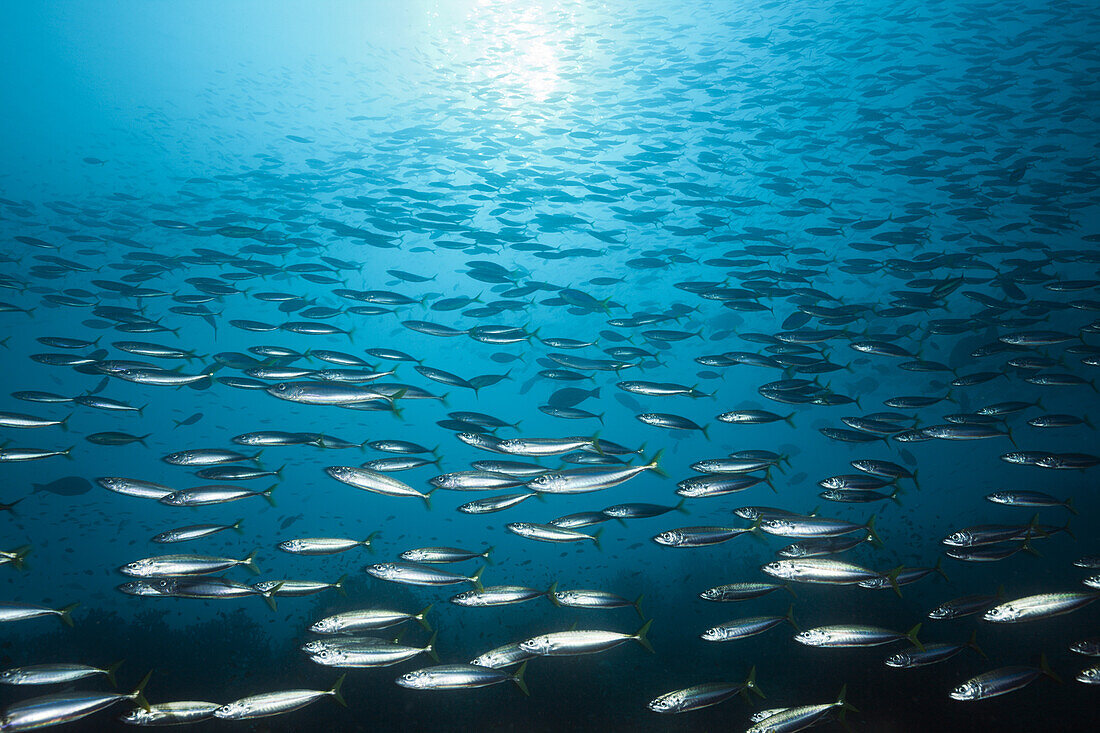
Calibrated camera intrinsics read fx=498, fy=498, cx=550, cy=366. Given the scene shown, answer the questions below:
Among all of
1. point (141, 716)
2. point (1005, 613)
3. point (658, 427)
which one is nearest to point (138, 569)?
point (141, 716)

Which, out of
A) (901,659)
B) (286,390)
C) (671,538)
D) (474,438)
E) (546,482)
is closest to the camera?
(901,659)

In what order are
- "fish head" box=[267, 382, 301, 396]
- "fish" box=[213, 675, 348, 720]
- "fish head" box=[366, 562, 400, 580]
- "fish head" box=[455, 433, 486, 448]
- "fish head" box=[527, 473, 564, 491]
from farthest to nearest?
"fish head" box=[455, 433, 486, 448]
"fish head" box=[267, 382, 301, 396]
"fish head" box=[527, 473, 564, 491]
"fish head" box=[366, 562, 400, 580]
"fish" box=[213, 675, 348, 720]

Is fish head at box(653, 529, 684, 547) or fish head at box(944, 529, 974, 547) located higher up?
fish head at box(653, 529, 684, 547)

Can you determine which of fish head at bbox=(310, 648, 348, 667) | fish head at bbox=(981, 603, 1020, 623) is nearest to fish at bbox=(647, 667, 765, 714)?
fish head at bbox=(981, 603, 1020, 623)

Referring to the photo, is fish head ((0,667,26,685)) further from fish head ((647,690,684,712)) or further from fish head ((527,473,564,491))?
fish head ((647,690,684,712))

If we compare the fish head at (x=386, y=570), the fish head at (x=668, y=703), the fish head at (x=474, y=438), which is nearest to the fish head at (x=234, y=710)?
the fish head at (x=386, y=570)

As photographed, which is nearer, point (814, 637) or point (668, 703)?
point (668, 703)

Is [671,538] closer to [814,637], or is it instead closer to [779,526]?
[779,526]

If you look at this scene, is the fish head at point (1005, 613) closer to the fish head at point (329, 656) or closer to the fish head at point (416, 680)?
the fish head at point (416, 680)

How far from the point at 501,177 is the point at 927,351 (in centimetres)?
2072

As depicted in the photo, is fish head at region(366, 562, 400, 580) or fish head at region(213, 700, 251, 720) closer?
fish head at region(213, 700, 251, 720)

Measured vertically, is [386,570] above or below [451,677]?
above

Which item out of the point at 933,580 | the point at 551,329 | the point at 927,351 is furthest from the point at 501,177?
the point at 551,329

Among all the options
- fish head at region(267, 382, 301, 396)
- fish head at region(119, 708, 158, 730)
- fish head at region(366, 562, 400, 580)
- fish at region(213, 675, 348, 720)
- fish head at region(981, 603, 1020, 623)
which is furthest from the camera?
fish head at region(267, 382, 301, 396)
